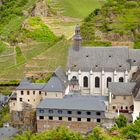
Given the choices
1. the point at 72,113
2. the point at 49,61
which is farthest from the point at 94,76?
the point at 49,61

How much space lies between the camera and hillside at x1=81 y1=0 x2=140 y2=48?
88375 mm

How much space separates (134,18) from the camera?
9475 cm

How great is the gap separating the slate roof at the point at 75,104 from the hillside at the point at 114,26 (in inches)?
1059

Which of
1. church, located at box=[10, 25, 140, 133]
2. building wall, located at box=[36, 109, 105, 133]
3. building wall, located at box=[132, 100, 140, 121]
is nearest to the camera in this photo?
building wall, located at box=[132, 100, 140, 121]

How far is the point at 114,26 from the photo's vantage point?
92.0 metres

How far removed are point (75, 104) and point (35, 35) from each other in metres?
43.0

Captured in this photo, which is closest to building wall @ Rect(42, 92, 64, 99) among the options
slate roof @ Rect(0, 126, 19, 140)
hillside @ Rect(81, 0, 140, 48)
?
slate roof @ Rect(0, 126, 19, 140)

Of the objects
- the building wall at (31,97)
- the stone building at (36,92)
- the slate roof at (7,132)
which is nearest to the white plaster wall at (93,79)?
the stone building at (36,92)

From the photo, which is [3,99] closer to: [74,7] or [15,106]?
[15,106]

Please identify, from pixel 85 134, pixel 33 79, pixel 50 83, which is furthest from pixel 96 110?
pixel 33 79

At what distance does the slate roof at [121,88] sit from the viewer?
61091 mm

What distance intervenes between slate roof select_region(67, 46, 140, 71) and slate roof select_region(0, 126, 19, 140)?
11.1 meters

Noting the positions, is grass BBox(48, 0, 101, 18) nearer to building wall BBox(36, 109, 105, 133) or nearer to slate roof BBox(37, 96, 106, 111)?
slate roof BBox(37, 96, 106, 111)

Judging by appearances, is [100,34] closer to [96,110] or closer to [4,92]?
[4,92]
